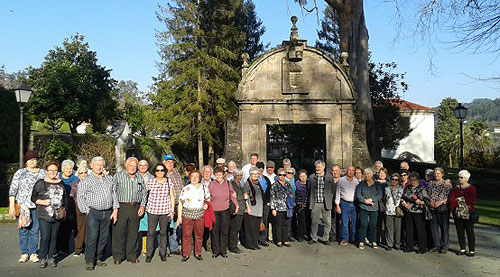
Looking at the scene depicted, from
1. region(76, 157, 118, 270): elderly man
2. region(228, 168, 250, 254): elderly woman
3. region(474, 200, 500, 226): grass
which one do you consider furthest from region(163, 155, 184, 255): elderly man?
region(474, 200, 500, 226): grass

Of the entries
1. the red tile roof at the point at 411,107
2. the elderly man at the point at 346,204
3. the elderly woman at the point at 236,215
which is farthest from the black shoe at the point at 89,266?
the red tile roof at the point at 411,107

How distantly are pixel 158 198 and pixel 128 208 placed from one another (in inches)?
21.1

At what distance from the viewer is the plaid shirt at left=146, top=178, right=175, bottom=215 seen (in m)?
7.57

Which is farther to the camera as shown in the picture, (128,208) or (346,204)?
(346,204)

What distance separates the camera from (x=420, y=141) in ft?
169

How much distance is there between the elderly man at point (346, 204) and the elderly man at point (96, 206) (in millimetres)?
4709

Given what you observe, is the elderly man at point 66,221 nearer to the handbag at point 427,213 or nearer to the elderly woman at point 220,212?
the elderly woman at point 220,212

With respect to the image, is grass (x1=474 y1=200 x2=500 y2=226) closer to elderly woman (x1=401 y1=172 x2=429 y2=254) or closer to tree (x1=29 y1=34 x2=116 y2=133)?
elderly woman (x1=401 y1=172 x2=429 y2=254)

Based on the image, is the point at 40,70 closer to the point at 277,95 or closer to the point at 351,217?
the point at 277,95

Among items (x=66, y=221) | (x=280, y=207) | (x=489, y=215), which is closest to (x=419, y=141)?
(x=489, y=215)

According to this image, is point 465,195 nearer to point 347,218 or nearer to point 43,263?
point 347,218

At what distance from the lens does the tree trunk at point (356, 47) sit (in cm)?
1792

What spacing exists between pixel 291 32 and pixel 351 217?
7.40 metres

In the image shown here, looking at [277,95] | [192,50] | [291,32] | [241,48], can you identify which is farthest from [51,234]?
[241,48]
